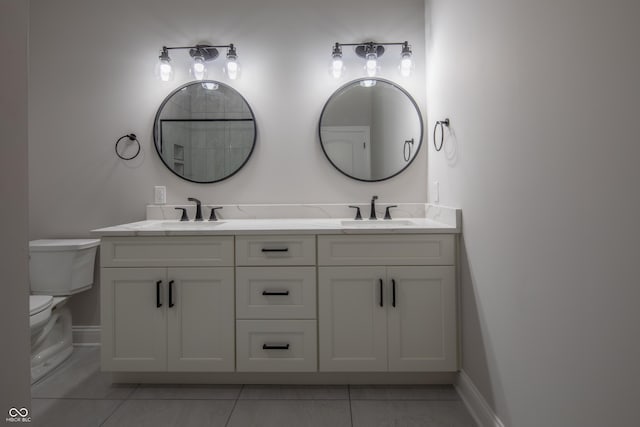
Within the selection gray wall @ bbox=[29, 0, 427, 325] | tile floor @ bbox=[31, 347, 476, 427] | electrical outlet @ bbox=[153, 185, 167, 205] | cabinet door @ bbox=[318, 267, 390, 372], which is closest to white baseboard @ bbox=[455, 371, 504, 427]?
tile floor @ bbox=[31, 347, 476, 427]

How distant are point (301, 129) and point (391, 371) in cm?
152

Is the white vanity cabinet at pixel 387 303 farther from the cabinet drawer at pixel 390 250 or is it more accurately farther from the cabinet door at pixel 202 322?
the cabinet door at pixel 202 322

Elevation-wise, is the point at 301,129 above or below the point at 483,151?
above

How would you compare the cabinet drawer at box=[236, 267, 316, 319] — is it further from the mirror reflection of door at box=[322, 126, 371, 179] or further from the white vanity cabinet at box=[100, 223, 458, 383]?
the mirror reflection of door at box=[322, 126, 371, 179]

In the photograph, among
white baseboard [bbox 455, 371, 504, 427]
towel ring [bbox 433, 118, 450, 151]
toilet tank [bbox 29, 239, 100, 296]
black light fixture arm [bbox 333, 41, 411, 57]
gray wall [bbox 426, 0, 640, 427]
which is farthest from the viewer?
black light fixture arm [bbox 333, 41, 411, 57]

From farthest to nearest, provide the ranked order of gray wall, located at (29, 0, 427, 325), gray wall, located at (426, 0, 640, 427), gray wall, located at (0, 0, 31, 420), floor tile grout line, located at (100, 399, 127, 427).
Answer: gray wall, located at (29, 0, 427, 325)
floor tile grout line, located at (100, 399, 127, 427)
gray wall, located at (426, 0, 640, 427)
gray wall, located at (0, 0, 31, 420)

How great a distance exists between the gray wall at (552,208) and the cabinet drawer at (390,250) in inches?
5.6

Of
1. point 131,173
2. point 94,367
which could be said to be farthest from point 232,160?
A: point 94,367

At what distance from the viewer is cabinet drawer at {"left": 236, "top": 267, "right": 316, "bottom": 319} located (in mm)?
1798

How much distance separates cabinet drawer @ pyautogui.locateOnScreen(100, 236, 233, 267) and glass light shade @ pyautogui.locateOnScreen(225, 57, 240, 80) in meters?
1.14

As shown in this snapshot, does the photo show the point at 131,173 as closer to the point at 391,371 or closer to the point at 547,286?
the point at 391,371

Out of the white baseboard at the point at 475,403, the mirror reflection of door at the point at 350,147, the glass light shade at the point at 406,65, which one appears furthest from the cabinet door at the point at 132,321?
the glass light shade at the point at 406,65

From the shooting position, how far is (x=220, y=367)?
5.89ft

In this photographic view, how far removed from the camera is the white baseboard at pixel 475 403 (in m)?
1.44
